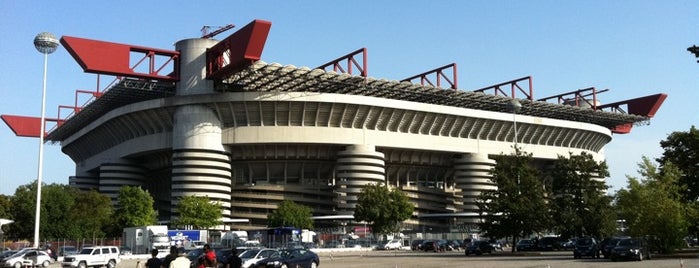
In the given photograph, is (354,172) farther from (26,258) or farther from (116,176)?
(26,258)

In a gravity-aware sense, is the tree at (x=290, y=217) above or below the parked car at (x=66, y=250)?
above

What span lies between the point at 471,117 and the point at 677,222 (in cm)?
6081

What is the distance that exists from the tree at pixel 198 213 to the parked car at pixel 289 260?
50.3 meters

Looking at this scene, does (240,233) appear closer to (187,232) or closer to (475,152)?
(187,232)

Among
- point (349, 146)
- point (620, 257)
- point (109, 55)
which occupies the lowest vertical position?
point (620, 257)

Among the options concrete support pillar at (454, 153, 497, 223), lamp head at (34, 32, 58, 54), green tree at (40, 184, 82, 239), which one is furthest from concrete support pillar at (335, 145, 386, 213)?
lamp head at (34, 32, 58, 54)

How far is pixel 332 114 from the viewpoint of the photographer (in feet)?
330

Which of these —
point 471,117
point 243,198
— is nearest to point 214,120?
point 243,198

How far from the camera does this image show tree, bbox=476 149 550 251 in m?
59.2

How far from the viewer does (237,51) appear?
8425cm

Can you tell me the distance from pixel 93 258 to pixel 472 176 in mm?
76215

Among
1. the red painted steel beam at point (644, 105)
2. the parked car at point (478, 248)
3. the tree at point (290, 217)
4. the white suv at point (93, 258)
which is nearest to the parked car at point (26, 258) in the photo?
the white suv at point (93, 258)

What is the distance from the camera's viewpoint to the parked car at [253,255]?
38.5 metres

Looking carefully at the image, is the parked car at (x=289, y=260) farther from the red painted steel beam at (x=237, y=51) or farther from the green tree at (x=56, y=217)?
the green tree at (x=56, y=217)
